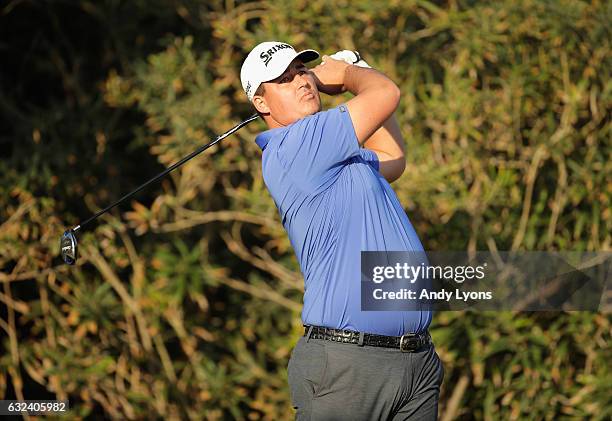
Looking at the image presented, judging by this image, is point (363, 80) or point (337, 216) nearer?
point (337, 216)

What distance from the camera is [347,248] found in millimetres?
2832

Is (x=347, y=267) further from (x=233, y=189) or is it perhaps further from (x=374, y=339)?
(x=233, y=189)

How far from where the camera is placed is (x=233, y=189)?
5629mm

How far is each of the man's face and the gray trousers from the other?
70 cm

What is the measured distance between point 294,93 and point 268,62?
121 millimetres

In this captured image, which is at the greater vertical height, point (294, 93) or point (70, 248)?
point (294, 93)

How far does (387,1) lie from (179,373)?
7.64 ft

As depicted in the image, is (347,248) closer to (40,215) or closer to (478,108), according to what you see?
(478,108)

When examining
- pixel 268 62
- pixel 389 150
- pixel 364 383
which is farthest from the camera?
pixel 389 150

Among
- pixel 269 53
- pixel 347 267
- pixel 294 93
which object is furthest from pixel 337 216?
pixel 269 53

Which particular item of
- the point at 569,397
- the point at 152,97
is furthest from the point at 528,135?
the point at 152,97

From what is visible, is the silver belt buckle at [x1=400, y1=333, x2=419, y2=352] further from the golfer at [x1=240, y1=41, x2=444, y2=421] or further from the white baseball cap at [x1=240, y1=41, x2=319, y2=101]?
the white baseball cap at [x1=240, y1=41, x2=319, y2=101]

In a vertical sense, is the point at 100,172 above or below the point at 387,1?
below

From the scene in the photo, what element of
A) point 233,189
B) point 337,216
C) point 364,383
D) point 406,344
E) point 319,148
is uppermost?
point 233,189
